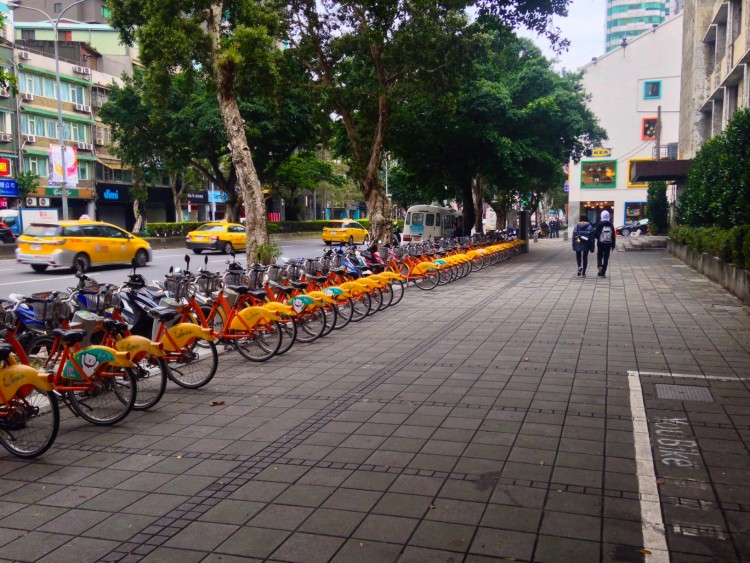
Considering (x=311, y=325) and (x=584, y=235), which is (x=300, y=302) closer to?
(x=311, y=325)

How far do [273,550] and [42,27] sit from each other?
56.8 m

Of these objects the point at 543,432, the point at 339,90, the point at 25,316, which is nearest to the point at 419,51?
the point at 339,90

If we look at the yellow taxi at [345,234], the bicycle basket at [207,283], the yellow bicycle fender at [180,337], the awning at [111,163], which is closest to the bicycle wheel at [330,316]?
the bicycle basket at [207,283]

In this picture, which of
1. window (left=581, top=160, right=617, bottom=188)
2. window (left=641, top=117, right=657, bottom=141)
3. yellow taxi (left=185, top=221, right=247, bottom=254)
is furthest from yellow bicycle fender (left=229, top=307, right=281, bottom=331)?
window (left=641, top=117, right=657, bottom=141)

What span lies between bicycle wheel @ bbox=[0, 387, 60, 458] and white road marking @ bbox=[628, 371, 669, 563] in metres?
3.96

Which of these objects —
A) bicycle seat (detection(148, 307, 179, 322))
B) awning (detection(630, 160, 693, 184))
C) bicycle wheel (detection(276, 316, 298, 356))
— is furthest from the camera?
awning (detection(630, 160, 693, 184))

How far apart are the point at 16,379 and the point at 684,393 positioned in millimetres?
5786

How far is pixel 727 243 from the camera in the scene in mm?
14664

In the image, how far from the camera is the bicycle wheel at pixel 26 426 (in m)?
4.95

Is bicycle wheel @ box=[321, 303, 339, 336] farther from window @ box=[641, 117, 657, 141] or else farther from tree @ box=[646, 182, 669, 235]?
window @ box=[641, 117, 657, 141]

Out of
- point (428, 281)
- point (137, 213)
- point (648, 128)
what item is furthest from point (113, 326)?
point (648, 128)

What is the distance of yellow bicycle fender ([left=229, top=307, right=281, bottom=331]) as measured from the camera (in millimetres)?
8070

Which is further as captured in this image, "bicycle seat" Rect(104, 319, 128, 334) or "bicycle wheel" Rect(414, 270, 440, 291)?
"bicycle wheel" Rect(414, 270, 440, 291)

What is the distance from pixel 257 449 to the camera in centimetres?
522
